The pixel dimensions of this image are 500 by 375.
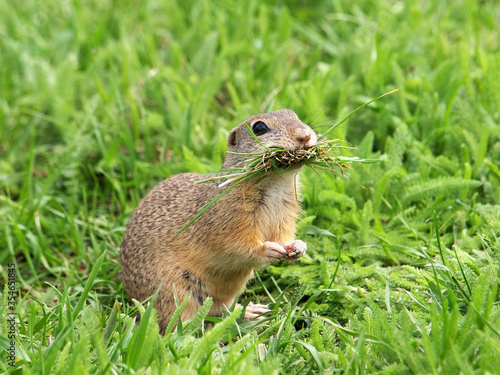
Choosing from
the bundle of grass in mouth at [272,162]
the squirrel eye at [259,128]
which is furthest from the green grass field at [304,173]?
the squirrel eye at [259,128]

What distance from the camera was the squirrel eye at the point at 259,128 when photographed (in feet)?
14.5

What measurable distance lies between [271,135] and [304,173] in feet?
4.40

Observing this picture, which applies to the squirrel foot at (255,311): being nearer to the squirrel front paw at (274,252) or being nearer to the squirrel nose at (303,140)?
the squirrel front paw at (274,252)

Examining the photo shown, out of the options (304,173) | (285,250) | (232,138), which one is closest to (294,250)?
(285,250)

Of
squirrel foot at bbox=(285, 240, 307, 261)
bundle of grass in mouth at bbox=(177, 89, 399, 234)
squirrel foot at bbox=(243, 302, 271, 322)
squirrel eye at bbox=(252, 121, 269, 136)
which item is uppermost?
squirrel eye at bbox=(252, 121, 269, 136)

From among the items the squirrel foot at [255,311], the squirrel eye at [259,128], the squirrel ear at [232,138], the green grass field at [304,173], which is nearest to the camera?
the green grass field at [304,173]

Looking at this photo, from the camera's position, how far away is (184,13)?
326 inches

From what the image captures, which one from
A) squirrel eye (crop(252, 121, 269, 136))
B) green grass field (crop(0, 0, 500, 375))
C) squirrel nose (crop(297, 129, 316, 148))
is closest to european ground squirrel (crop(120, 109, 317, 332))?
squirrel eye (crop(252, 121, 269, 136))

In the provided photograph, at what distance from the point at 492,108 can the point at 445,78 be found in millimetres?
573

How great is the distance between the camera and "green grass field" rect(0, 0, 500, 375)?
3.59 meters

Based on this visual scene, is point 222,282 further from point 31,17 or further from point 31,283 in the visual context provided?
point 31,17

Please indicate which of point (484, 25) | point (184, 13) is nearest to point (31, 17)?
point (184, 13)

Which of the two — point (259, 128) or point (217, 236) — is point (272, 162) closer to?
point (259, 128)

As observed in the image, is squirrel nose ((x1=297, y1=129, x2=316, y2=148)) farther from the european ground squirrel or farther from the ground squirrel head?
the european ground squirrel
